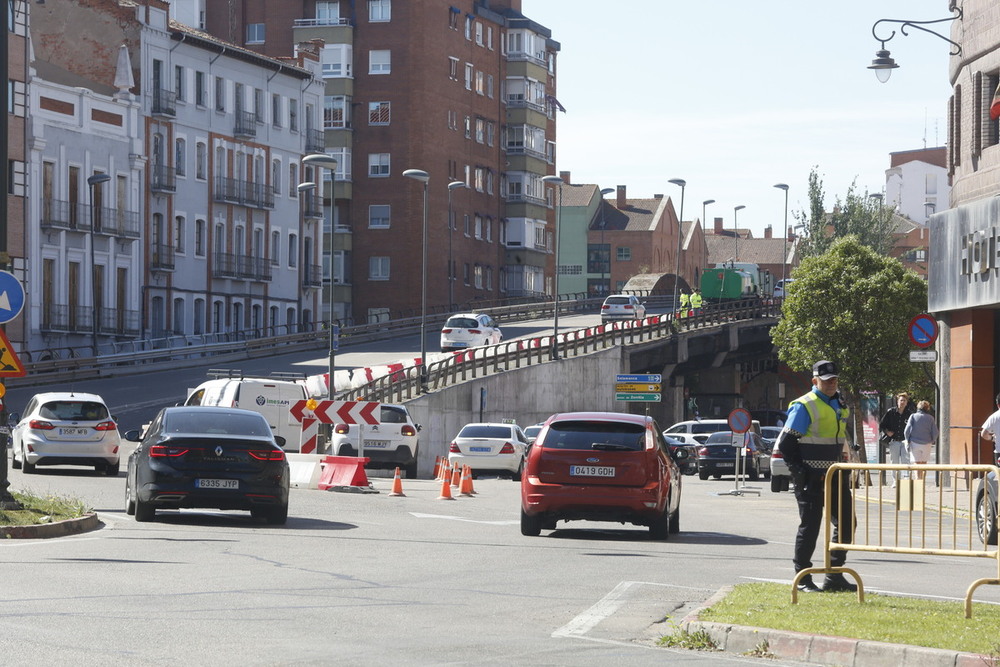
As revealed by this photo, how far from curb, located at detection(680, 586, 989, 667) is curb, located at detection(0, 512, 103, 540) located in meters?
9.27

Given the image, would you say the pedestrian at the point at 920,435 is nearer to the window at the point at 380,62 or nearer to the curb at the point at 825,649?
the curb at the point at 825,649

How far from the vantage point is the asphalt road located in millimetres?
10422

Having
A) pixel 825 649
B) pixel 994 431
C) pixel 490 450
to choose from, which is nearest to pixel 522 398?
pixel 490 450

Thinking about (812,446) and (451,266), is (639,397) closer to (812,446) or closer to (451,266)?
(451,266)

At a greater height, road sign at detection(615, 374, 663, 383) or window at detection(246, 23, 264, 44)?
window at detection(246, 23, 264, 44)

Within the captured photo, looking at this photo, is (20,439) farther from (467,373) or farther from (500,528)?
(467,373)

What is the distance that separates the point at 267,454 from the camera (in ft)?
70.1

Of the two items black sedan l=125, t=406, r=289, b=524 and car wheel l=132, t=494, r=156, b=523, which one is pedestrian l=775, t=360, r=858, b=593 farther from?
car wheel l=132, t=494, r=156, b=523

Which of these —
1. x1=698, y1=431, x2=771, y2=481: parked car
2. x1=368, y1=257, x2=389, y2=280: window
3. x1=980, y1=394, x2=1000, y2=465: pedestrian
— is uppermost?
x1=368, y1=257, x2=389, y2=280: window

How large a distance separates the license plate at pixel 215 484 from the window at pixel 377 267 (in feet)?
266

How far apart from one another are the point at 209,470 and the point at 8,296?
299 centimetres

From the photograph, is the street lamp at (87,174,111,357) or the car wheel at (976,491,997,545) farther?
the street lamp at (87,174,111,357)

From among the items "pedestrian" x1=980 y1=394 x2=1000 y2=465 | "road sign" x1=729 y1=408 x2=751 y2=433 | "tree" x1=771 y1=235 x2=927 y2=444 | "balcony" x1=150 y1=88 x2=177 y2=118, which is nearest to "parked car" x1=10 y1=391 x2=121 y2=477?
"road sign" x1=729 y1=408 x2=751 y2=433

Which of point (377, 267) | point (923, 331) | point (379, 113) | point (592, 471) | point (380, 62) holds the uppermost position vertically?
point (380, 62)
